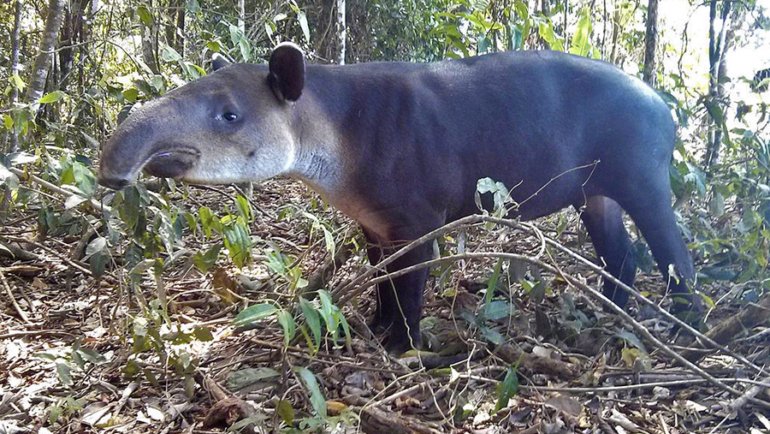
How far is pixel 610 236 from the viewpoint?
4.32m

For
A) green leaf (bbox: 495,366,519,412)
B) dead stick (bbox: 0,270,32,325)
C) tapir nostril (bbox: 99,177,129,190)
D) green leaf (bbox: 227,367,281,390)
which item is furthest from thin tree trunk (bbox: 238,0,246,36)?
green leaf (bbox: 495,366,519,412)

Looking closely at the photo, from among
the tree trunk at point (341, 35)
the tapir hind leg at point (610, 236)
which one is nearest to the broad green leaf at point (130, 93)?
the tapir hind leg at point (610, 236)

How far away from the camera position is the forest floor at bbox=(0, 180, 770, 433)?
2682 millimetres

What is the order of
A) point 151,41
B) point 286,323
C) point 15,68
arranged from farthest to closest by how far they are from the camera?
1. point 151,41
2. point 15,68
3. point 286,323

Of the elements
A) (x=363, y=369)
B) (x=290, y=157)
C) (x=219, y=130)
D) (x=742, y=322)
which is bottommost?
(x=363, y=369)

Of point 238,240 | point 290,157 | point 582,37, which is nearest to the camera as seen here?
point 238,240

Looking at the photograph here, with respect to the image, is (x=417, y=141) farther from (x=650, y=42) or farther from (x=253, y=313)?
(x=650, y=42)

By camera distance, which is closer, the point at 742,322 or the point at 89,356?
the point at 89,356

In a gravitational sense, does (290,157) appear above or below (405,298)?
above

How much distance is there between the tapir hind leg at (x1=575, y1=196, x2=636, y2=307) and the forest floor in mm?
228

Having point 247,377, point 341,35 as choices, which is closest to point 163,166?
point 247,377

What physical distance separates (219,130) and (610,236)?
254 centimetres

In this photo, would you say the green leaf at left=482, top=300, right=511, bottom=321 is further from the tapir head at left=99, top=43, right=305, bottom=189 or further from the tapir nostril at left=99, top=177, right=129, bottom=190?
the tapir nostril at left=99, top=177, right=129, bottom=190

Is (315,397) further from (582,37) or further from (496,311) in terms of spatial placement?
(582,37)
